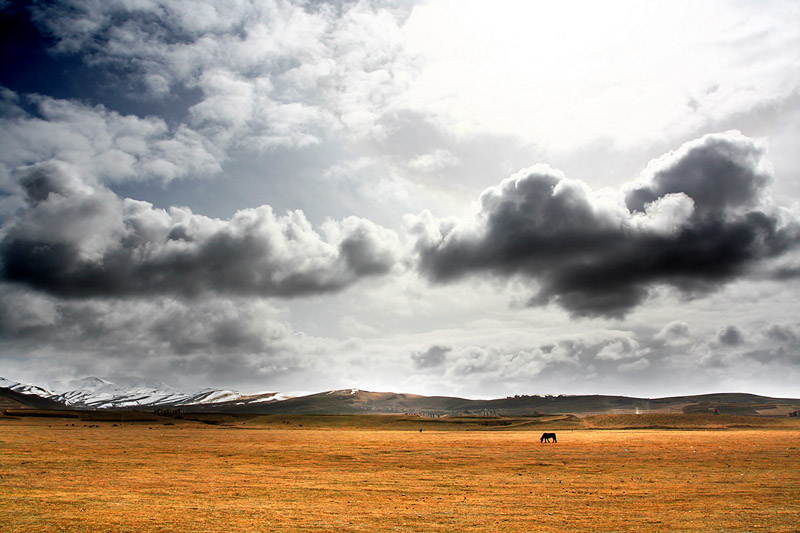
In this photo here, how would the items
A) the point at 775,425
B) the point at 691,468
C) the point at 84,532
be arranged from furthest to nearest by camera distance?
the point at 775,425 → the point at 691,468 → the point at 84,532

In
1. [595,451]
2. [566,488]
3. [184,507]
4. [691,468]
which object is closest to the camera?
[184,507]

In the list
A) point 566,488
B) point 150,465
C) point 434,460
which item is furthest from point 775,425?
point 150,465

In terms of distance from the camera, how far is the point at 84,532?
1877 centimetres

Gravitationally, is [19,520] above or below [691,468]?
above

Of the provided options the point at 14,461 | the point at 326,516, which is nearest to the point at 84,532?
the point at 326,516

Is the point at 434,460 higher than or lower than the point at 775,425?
higher

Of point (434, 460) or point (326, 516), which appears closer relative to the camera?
point (326, 516)

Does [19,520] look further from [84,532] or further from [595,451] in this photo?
[595,451]

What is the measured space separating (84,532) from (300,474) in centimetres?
2138

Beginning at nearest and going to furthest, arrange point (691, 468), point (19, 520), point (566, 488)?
point (19, 520)
point (566, 488)
point (691, 468)

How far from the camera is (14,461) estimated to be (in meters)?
43.8

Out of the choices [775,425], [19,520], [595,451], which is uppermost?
[19,520]

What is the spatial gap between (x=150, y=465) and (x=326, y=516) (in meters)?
28.9

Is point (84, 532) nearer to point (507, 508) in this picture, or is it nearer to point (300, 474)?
point (507, 508)
